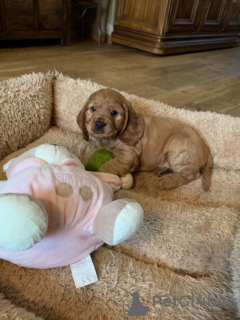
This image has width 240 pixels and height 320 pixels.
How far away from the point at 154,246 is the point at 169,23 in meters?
3.94

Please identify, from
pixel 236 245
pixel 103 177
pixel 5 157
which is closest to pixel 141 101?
pixel 103 177

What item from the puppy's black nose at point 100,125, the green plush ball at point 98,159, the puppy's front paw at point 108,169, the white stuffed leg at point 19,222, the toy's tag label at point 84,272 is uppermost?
the white stuffed leg at point 19,222

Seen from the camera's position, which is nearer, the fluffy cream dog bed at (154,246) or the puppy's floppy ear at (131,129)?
the fluffy cream dog bed at (154,246)

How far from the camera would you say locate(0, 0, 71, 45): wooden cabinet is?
3.44m

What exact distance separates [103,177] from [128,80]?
201cm

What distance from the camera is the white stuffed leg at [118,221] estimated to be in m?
0.87

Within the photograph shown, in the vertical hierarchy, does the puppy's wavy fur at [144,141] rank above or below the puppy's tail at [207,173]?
above

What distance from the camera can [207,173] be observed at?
175 cm

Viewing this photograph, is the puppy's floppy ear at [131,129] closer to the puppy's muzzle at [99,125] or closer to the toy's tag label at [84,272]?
the puppy's muzzle at [99,125]

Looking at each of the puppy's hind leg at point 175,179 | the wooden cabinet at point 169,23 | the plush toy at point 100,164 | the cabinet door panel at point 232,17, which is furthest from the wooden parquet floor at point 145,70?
the plush toy at point 100,164

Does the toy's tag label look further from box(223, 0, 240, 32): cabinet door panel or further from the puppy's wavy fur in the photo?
box(223, 0, 240, 32): cabinet door panel

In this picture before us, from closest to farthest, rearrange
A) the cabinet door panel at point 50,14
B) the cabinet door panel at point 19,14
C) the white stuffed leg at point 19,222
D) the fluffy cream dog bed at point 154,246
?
the white stuffed leg at point 19,222, the fluffy cream dog bed at point 154,246, the cabinet door panel at point 19,14, the cabinet door panel at point 50,14

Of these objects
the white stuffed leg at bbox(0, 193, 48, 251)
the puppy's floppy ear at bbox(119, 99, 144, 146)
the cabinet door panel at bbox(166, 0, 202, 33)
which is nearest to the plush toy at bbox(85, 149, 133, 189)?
the puppy's floppy ear at bbox(119, 99, 144, 146)

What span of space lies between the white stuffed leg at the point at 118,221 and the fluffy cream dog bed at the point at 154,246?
247mm
